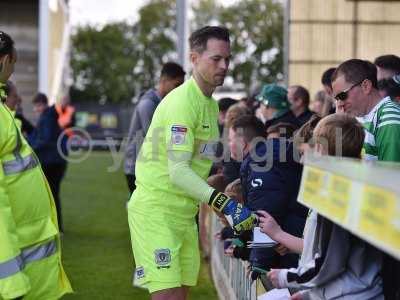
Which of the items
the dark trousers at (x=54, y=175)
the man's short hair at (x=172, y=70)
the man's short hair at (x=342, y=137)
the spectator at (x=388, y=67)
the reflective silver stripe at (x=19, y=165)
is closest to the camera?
the man's short hair at (x=342, y=137)

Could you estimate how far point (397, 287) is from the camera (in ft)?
11.4

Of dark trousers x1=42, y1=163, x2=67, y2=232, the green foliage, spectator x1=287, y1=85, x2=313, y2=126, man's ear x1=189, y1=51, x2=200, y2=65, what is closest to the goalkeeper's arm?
man's ear x1=189, y1=51, x2=200, y2=65

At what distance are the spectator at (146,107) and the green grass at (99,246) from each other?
1090mm

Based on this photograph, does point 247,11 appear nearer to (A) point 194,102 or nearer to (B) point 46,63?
(B) point 46,63

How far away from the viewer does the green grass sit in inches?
332

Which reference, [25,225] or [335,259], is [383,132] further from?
[25,225]

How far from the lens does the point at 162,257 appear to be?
495 centimetres

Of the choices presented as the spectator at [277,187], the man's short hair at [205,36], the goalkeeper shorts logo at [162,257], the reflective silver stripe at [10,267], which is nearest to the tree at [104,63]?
the spectator at [277,187]

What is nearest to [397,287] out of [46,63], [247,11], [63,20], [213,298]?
[213,298]

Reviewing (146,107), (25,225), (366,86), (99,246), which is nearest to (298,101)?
(146,107)

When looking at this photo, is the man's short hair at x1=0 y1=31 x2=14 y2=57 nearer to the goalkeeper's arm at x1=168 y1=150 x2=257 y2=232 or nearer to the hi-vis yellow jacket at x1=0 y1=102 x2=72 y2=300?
the hi-vis yellow jacket at x1=0 y1=102 x2=72 y2=300

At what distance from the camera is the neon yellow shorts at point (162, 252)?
16.2ft

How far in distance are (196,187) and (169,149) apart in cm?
27

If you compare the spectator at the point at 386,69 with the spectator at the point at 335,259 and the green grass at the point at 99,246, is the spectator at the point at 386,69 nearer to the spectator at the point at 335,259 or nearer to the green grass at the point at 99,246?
the green grass at the point at 99,246
